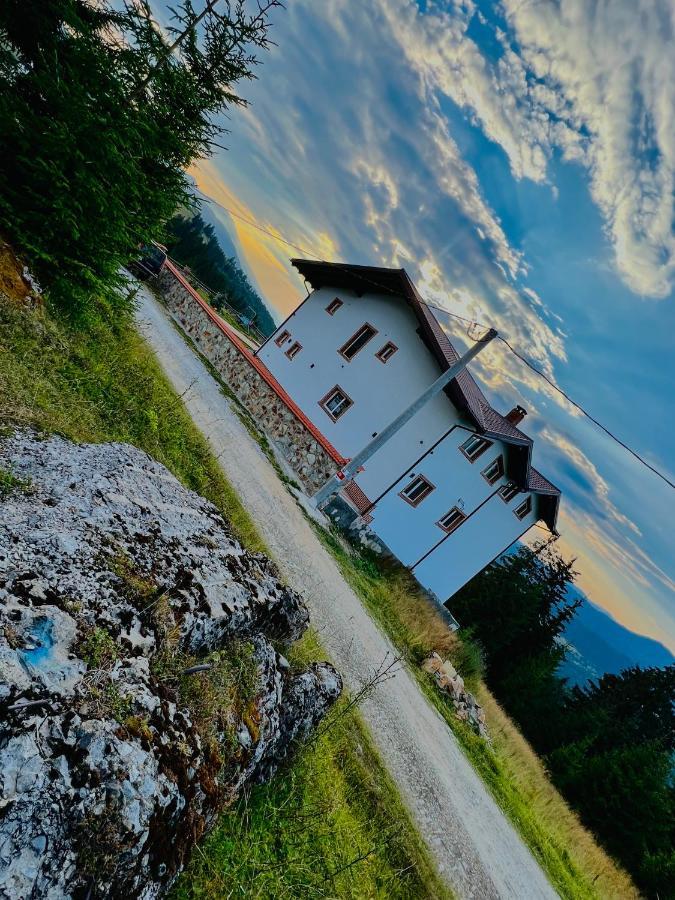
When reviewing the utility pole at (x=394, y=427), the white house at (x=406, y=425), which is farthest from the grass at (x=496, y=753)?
the white house at (x=406, y=425)

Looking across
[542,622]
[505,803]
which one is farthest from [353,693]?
[542,622]

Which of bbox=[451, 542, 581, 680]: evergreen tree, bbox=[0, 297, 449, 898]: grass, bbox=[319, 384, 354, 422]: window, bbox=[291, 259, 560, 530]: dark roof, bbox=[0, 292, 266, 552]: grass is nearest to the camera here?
bbox=[0, 297, 449, 898]: grass

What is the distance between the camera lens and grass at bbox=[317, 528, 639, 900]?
34.8 feet

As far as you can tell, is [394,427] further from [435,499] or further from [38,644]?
[38,644]

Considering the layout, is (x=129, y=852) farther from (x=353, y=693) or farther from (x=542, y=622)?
(x=542, y=622)

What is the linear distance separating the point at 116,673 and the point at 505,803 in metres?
11.6

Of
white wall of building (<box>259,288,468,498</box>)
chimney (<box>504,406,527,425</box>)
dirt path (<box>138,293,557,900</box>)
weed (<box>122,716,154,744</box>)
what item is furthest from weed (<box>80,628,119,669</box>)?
chimney (<box>504,406,527,425</box>)

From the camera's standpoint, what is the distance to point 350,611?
37.2 ft

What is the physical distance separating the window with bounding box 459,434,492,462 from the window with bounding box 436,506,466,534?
2.76 meters

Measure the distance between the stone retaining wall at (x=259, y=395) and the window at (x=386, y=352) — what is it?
218 inches

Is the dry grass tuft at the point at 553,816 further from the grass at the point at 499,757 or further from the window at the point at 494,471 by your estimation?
the window at the point at 494,471

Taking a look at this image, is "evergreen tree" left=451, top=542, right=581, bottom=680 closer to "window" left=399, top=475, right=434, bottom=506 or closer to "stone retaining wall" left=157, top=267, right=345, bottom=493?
"window" left=399, top=475, right=434, bottom=506

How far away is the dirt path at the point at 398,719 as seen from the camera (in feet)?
24.5

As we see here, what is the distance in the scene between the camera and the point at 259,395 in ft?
62.8
